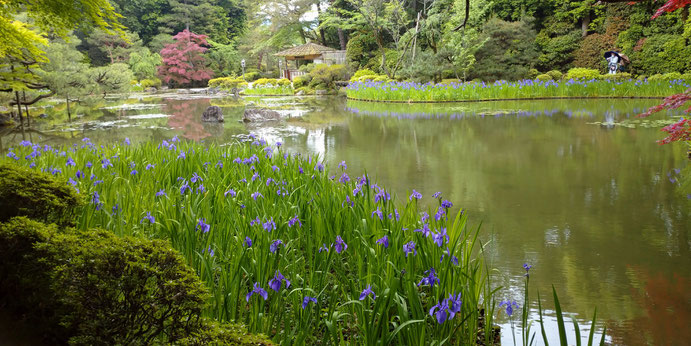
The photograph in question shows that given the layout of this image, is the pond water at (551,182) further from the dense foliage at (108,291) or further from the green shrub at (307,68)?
the green shrub at (307,68)

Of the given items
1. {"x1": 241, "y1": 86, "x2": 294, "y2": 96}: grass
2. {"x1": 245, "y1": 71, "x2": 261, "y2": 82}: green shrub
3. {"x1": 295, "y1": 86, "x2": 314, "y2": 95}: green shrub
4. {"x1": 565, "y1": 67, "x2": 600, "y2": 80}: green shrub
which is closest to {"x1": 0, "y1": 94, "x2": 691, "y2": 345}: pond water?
{"x1": 565, "y1": 67, "x2": 600, "y2": 80}: green shrub

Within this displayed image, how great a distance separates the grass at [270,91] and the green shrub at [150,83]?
7.52 meters

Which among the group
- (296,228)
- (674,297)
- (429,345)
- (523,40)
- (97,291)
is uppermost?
(523,40)

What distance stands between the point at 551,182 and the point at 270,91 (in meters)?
19.2

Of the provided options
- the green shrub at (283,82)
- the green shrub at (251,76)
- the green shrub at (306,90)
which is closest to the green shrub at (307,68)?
the green shrub at (283,82)

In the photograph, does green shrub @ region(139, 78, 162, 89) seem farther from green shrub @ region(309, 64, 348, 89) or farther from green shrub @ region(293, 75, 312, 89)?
green shrub @ region(309, 64, 348, 89)

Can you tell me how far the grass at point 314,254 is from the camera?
5.38ft

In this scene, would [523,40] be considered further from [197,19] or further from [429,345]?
[197,19]

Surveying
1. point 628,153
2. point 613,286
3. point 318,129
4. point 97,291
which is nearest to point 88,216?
point 97,291

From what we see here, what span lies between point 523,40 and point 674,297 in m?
16.9

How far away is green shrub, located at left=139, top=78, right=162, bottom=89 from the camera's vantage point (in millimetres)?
28203

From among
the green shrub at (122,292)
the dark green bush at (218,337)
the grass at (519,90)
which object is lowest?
the dark green bush at (218,337)

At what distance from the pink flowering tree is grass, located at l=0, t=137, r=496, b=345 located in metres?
26.8

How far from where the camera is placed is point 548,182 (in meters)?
4.52
